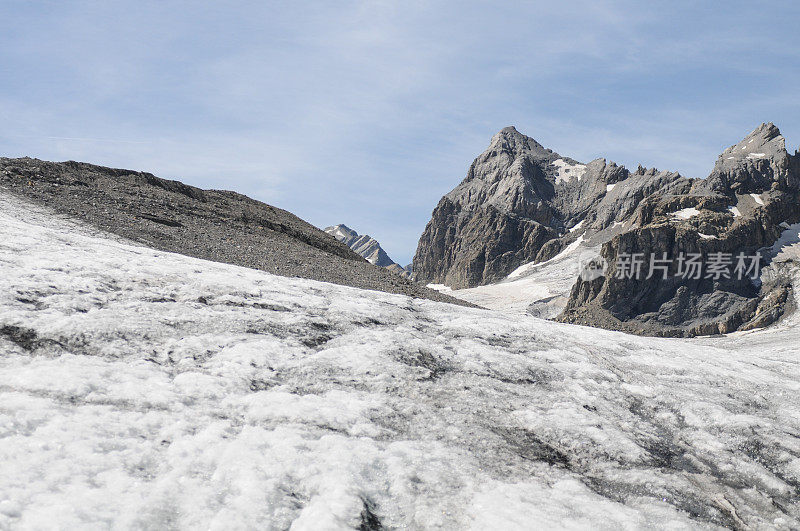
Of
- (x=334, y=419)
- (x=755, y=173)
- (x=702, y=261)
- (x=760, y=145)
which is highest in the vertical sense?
(x=760, y=145)

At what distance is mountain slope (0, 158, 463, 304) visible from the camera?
24.1 meters

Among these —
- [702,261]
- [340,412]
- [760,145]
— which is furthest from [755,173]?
[340,412]

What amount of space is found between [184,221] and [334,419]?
79.0 ft

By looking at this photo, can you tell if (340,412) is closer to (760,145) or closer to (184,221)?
(184,221)

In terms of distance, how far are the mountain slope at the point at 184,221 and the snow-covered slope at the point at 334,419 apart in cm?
1057

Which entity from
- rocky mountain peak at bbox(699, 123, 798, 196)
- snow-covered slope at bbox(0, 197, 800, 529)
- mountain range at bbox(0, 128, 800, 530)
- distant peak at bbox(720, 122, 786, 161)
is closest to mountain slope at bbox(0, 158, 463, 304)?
mountain range at bbox(0, 128, 800, 530)

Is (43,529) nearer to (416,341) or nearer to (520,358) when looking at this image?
(416,341)

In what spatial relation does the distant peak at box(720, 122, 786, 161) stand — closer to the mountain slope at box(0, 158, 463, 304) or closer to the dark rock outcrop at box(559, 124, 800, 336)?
the dark rock outcrop at box(559, 124, 800, 336)

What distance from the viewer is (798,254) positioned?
122 meters

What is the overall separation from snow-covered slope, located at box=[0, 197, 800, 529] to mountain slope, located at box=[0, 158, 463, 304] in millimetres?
10575

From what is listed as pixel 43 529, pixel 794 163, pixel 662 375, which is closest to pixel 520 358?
pixel 662 375

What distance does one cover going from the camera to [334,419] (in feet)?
25.4

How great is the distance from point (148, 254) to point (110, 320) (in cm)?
731

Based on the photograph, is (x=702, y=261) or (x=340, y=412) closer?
(x=340, y=412)
